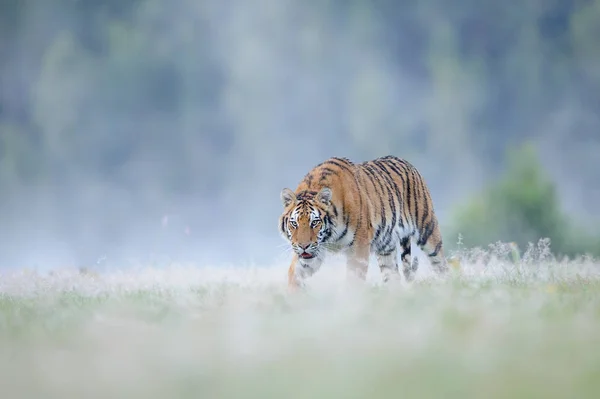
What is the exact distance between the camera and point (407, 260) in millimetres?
11523

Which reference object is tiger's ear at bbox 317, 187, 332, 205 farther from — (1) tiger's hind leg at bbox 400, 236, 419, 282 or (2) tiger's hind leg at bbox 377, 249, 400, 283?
(1) tiger's hind leg at bbox 400, 236, 419, 282

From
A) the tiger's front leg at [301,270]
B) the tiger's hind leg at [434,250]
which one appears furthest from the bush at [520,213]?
the tiger's front leg at [301,270]

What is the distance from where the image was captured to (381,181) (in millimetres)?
10984

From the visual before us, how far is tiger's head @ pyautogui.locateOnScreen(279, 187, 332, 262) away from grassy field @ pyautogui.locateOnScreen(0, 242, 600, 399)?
93 cm

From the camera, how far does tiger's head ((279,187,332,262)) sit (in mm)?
9164

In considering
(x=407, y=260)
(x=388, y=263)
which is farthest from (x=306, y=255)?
(x=407, y=260)

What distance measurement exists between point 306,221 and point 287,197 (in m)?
0.46

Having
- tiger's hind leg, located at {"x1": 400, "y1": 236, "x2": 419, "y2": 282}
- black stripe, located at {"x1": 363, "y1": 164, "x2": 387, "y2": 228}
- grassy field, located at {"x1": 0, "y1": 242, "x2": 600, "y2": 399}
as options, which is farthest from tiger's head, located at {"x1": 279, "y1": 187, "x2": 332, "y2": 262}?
tiger's hind leg, located at {"x1": 400, "y1": 236, "x2": 419, "y2": 282}

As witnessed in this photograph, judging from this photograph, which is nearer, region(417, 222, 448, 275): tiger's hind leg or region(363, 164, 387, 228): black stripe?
region(363, 164, 387, 228): black stripe

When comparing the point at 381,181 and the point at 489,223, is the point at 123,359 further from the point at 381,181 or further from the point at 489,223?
the point at 489,223

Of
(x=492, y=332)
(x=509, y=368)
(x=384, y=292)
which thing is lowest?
(x=509, y=368)

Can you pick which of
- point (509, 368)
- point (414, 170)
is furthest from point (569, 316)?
point (414, 170)

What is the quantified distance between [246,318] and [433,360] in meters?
1.78

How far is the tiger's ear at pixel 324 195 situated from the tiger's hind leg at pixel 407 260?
2447mm
